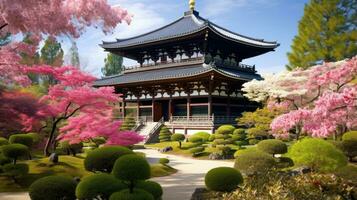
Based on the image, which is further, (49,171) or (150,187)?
(49,171)

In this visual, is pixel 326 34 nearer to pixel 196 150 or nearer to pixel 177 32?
pixel 177 32

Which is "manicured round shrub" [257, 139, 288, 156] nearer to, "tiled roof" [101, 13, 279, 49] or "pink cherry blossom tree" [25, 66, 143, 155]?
"pink cherry blossom tree" [25, 66, 143, 155]

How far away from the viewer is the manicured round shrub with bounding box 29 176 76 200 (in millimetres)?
9484

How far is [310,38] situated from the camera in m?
42.4

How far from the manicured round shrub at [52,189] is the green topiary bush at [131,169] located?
182cm

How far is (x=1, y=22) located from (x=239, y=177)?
883 centimetres

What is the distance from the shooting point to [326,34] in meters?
41.5

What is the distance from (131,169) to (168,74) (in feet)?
86.6

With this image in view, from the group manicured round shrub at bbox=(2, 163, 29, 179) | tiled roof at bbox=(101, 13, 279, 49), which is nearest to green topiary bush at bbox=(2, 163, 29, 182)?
manicured round shrub at bbox=(2, 163, 29, 179)

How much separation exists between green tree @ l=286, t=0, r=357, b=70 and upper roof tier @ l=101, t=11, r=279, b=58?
450cm

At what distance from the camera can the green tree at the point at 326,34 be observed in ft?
131

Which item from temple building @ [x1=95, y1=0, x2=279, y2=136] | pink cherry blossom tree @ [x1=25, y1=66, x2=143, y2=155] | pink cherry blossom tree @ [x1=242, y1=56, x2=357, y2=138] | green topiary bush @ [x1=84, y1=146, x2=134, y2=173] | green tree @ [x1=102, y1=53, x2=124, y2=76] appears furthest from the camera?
green tree @ [x1=102, y1=53, x2=124, y2=76]

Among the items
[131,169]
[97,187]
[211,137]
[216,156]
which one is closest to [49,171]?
[97,187]

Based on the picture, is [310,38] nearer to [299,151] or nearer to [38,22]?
[299,151]
